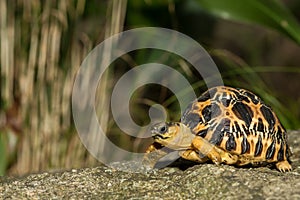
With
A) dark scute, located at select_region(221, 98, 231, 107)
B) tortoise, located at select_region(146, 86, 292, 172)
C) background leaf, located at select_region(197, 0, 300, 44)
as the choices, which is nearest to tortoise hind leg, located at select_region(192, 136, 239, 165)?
tortoise, located at select_region(146, 86, 292, 172)

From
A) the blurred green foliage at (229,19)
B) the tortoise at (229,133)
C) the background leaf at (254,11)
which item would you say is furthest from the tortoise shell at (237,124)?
the background leaf at (254,11)

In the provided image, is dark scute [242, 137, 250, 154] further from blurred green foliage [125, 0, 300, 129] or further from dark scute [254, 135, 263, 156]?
blurred green foliage [125, 0, 300, 129]

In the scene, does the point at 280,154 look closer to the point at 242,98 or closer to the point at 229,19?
the point at 242,98

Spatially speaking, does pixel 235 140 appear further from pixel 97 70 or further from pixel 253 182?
pixel 97 70

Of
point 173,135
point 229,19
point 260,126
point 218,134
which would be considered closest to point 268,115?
point 260,126

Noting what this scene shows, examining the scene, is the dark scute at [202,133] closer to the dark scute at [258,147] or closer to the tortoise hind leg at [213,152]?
the tortoise hind leg at [213,152]
